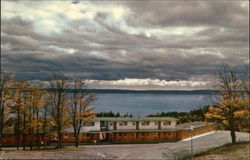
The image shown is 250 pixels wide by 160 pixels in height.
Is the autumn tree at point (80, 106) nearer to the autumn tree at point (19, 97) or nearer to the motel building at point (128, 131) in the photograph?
the motel building at point (128, 131)

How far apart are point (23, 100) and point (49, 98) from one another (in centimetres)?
433

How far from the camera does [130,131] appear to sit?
5147cm

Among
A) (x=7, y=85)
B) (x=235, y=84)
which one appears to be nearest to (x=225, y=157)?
(x=235, y=84)

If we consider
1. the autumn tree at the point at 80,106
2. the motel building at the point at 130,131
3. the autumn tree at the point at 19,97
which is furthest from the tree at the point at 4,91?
the motel building at the point at 130,131

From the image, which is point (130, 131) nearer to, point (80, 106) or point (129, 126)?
point (129, 126)

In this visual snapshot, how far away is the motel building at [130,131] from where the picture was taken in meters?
50.6

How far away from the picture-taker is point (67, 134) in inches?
1959

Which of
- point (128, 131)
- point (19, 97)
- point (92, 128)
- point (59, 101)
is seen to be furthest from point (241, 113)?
point (19, 97)

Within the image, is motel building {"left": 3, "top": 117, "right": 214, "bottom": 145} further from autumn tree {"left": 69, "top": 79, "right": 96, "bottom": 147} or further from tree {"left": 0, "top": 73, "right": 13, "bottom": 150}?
tree {"left": 0, "top": 73, "right": 13, "bottom": 150}

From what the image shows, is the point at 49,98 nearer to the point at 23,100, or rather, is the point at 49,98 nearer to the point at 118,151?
the point at 23,100

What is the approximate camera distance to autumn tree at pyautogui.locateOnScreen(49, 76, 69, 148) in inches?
1636

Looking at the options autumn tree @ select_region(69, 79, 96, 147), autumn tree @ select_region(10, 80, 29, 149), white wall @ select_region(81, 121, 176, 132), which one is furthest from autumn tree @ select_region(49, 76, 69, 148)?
white wall @ select_region(81, 121, 176, 132)

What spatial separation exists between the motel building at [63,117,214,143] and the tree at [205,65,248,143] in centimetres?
1730

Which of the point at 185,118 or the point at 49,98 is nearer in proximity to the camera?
the point at 49,98
